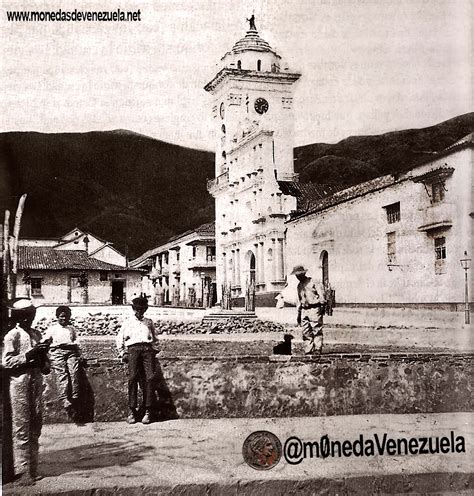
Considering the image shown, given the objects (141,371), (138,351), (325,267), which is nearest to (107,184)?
(138,351)

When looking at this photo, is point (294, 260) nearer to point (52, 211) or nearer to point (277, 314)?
point (277, 314)

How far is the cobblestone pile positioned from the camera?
11.5 ft

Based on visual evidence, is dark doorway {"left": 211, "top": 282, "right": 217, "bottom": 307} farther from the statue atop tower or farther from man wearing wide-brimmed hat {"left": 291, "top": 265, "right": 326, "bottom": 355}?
the statue atop tower

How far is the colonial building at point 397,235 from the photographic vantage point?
370 centimetres

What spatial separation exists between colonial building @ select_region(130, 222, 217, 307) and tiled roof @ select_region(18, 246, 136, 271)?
160mm

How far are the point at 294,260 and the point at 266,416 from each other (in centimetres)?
90

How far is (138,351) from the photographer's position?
11.2ft

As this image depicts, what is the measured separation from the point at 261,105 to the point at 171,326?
4.59 feet

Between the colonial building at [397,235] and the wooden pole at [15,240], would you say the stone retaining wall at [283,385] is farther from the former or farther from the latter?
the wooden pole at [15,240]

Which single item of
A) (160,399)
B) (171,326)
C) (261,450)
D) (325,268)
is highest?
(325,268)

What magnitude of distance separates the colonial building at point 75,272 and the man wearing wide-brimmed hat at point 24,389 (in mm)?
379

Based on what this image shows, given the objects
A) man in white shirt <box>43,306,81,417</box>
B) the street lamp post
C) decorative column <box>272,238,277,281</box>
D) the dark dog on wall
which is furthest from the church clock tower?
the street lamp post

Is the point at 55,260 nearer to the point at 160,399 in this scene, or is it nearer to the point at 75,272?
the point at 75,272

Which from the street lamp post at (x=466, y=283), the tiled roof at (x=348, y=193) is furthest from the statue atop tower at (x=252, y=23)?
the street lamp post at (x=466, y=283)
